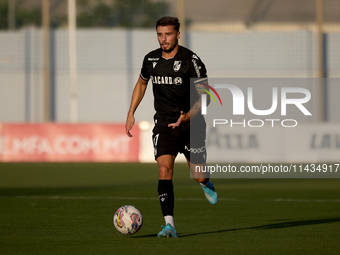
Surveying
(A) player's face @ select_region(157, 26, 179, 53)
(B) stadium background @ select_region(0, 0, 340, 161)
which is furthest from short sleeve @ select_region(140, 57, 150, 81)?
(B) stadium background @ select_region(0, 0, 340, 161)

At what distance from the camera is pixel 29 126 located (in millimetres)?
21234

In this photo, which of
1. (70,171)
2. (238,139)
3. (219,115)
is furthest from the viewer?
(219,115)

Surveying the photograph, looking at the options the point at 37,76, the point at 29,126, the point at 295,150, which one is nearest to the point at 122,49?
the point at 37,76

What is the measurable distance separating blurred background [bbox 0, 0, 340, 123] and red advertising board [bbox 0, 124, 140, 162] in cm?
742

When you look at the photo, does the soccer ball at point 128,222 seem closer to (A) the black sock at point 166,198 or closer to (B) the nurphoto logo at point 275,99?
(A) the black sock at point 166,198

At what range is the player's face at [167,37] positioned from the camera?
661cm

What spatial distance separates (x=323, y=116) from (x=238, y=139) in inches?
357

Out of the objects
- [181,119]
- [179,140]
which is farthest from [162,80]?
[179,140]

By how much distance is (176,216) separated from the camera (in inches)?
342

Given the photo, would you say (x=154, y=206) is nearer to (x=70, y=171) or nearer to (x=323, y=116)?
(x=70, y=171)

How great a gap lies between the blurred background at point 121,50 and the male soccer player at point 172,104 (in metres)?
21.7

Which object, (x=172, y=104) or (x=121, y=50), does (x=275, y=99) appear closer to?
(x=121, y=50)

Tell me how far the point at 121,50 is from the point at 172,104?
74.7 feet

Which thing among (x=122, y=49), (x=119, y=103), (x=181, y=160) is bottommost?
(x=181, y=160)
